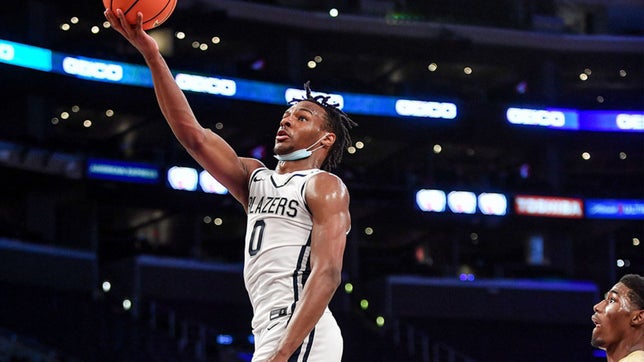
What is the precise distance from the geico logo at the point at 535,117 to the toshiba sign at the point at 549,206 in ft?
8.96

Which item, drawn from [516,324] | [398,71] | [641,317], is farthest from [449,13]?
[641,317]

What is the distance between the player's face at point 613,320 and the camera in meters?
4.95

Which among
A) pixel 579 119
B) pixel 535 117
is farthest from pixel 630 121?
pixel 535 117

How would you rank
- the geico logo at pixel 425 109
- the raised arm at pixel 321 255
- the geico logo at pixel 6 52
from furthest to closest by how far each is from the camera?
the geico logo at pixel 425 109 < the geico logo at pixel 6 52 < the raised arm at pixel 321 255

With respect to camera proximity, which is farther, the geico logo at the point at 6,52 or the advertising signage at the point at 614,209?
the advertising signage at the point at 614,209

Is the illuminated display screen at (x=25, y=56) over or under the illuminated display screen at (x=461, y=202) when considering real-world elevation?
over

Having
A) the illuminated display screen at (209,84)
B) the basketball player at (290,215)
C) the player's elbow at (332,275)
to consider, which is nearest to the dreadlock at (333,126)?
the basketball player at (290,215)

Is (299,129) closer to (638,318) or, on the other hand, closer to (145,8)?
(145,8)

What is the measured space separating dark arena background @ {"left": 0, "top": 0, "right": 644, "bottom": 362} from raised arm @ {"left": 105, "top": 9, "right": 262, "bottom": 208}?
21121 mm

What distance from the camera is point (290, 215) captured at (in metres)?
4.63

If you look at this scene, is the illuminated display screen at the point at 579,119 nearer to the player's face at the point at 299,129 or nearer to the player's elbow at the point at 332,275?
the player's face at the point at 299,129

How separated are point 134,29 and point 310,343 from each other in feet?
5.35

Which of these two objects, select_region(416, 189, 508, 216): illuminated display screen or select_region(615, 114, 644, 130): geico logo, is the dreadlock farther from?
select_region(615, 114, 644, 130): geico logo

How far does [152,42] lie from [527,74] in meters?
36.5
